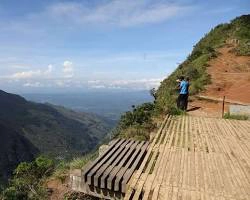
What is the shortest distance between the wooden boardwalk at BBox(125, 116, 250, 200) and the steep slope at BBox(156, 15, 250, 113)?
447 cm

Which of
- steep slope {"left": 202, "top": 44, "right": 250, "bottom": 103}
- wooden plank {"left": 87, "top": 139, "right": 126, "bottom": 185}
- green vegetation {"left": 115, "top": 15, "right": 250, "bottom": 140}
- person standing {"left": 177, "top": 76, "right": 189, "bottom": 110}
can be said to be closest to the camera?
wooden plank {"left": 87, "top": 139, "right": 126, "bottom": 185}

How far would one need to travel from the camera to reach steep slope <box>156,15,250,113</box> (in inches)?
882

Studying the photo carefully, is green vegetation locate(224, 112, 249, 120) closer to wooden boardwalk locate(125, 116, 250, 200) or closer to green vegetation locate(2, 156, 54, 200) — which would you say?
wooden boardwalk locate(125, 116, 250, 200)

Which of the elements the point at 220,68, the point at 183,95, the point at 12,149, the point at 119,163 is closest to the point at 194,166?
the point at 119,163

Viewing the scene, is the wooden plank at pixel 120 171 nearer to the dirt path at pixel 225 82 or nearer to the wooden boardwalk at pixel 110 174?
the wooden boardwalk at pixel 110 174

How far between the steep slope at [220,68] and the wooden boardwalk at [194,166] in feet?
14.7

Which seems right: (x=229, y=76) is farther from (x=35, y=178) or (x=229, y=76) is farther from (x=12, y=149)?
(x=12, y=149)

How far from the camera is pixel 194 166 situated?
8297 mm

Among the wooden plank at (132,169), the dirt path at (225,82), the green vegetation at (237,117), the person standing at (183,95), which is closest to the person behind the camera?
the wooden plank at (132,169)

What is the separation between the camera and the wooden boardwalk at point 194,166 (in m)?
6.73

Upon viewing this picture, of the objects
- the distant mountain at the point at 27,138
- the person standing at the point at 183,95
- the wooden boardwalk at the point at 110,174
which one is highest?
the person standing at the point at 183,95

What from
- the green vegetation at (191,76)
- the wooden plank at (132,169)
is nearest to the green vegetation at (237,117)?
the green vegetation at (191,76)

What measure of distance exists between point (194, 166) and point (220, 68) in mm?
20868

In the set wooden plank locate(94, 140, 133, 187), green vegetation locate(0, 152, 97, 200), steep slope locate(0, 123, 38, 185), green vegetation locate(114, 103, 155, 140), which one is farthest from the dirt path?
steep slope locate(0, 123, 38, 185)
